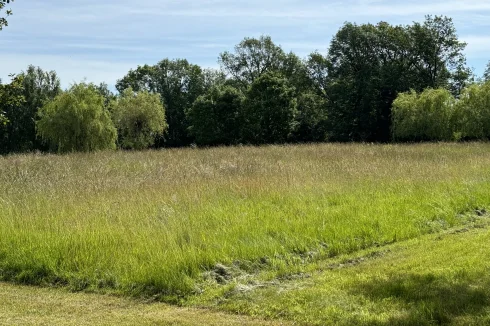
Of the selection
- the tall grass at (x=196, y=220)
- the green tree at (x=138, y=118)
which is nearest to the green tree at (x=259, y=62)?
the green tree at (x=138, y=118)

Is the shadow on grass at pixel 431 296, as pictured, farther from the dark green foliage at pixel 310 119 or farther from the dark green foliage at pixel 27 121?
the dark green foliage at pixel 27 121

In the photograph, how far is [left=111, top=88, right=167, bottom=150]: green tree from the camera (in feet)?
151

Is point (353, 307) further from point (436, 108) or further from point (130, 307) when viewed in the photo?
point (436, 108)

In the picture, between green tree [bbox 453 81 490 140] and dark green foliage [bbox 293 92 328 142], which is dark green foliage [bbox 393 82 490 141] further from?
dark green foliage [bbox 293 92 328 142]

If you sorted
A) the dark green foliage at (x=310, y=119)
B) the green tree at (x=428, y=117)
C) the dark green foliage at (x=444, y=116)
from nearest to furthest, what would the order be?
1. the dark green foliage at (x=444, y=116)
2. the green tree at (x=428, y=117)
3. the dark green foliage at (x=310, y=119)

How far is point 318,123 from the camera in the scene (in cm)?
6047

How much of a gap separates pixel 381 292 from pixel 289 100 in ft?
158

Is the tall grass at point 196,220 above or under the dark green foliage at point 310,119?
under

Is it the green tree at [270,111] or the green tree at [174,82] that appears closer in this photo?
the green tree at [270,111]

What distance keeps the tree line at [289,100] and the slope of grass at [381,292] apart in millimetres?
32365

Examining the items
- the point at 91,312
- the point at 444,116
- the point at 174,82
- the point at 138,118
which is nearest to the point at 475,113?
the point at 444,116

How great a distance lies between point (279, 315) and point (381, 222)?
14.5 feet

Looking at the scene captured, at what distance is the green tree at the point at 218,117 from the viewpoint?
5634cm

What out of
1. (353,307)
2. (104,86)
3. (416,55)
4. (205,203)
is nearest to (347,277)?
(353,307)
